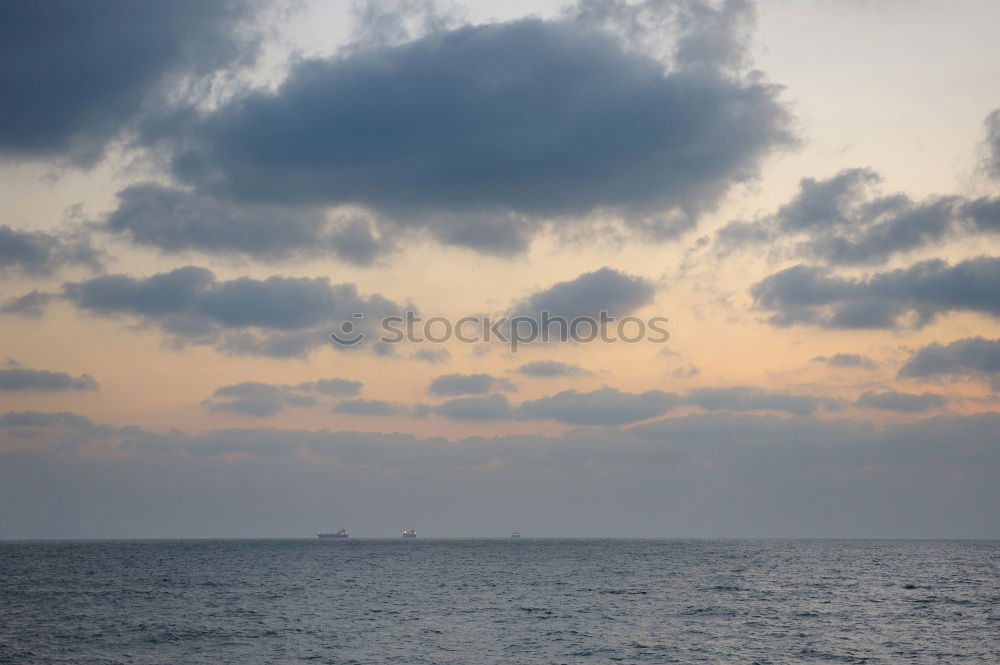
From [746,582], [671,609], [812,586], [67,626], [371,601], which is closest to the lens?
[67,626]

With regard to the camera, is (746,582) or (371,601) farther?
(746,582)

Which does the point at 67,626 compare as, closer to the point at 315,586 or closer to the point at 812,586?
the point at 315,586

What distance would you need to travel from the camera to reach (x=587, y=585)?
12962 cm

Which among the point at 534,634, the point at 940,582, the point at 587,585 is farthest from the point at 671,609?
the point at 940,582

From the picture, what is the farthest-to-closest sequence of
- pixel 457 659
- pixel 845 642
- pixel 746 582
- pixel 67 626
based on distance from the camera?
pixel 746 582
pixel 67 626
pixel 845 642
pixel 457 659

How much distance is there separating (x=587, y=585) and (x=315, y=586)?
42.3 metres

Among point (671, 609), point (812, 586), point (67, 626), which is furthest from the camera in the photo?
point (812, 586)

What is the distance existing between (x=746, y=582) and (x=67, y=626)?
10024 cm

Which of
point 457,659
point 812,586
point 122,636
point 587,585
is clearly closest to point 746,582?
point 812,586

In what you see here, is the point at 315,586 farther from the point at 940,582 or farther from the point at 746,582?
the point at 940,582

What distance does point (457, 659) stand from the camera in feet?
207

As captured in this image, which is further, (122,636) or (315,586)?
(315,586)

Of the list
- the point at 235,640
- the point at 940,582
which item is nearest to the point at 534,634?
the point at 235,640

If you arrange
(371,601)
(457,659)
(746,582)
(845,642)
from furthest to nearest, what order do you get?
(746,582), (371,601), (845,642), (457,659)
